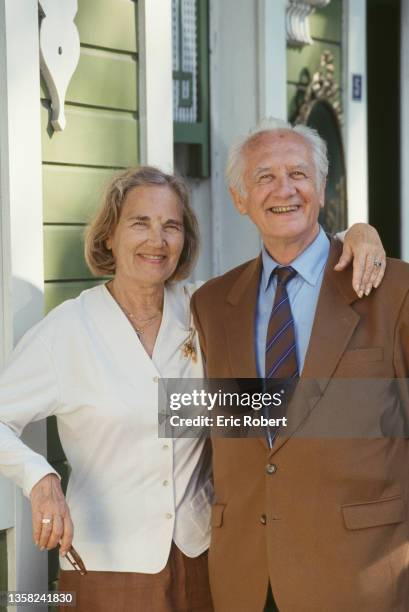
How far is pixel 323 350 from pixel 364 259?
0.24 meters

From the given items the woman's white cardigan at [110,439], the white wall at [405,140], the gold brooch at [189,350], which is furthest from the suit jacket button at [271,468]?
the white wall at [405,140]

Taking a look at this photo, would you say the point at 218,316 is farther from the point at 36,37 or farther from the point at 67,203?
the point at 36,37

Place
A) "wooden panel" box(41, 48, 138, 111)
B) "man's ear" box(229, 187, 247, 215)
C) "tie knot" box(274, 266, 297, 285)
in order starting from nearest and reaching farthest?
"tie knot" box(274, 266, 297, 285) → "man's ear" box(229, 187, 247, 215) → "wooden panel" box(41, 48, 138, 111)

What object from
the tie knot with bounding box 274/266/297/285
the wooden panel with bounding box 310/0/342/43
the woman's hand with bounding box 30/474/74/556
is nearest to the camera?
the woman's hand with bounding box 30/474/74/556

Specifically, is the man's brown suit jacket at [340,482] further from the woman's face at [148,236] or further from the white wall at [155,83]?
the white wall at [155,83]

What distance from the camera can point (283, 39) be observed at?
4.30 meters

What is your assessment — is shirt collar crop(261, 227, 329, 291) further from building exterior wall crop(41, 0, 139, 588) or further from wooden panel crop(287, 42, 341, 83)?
wooden panel crop(287, 42, 341, 83)

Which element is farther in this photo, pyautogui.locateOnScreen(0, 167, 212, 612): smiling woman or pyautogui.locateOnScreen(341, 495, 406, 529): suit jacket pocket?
pyautogui.locateOnScreen(0, 167, 212, 612): smiling woman

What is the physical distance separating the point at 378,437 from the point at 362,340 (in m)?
0.22

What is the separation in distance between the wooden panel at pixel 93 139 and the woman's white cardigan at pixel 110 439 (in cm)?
60

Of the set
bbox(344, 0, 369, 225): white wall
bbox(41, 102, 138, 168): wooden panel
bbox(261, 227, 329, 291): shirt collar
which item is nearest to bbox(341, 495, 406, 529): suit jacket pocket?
bbox(261, 227, 329, 291): shirt collar

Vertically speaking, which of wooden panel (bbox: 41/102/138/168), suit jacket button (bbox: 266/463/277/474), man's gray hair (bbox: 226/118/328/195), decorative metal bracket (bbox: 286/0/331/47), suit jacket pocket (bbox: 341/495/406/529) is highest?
decorative metal bracket (bbox: 286/0/331/47)

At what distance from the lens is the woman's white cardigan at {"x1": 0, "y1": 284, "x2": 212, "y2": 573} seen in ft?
8.62

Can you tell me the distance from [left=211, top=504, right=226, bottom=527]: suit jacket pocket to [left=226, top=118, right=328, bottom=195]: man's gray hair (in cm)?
78
